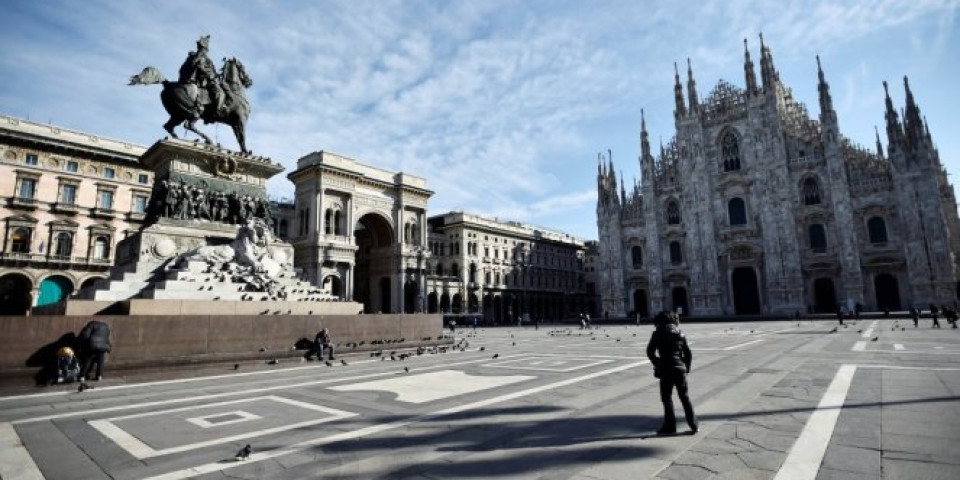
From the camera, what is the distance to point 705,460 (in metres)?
4.44

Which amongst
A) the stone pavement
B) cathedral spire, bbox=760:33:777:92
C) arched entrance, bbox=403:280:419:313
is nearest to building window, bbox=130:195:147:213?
arched entrance, bbox=403:280:419:313

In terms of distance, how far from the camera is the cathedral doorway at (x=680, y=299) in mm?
54156

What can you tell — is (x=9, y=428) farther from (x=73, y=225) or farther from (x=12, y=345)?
(x=73, y=225)

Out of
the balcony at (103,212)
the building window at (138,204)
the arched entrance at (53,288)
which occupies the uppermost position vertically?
the building window at (138,204)

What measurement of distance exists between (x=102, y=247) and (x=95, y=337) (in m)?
38.9

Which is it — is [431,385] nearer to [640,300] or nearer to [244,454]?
[244,454]

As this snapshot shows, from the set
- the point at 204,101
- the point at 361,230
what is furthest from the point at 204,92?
the point at 361,230

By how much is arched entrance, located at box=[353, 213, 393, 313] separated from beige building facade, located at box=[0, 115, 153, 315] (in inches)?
803

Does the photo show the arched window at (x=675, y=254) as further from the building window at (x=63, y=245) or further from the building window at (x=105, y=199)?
the building window at (x=63, y=245)

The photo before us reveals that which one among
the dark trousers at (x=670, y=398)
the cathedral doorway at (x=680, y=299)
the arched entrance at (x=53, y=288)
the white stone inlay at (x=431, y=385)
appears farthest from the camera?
the cathedral doorway at (x=680, y=299)

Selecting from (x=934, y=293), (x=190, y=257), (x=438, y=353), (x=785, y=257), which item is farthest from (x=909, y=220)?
(x=190, y=257)

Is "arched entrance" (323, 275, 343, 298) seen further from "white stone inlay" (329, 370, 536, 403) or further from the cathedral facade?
"white stone inlay" (329, 370, 536, 403)

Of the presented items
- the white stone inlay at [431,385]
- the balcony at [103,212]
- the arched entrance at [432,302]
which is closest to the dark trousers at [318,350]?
the white stone inlay at [431,385]

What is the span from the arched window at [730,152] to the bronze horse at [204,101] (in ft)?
167
